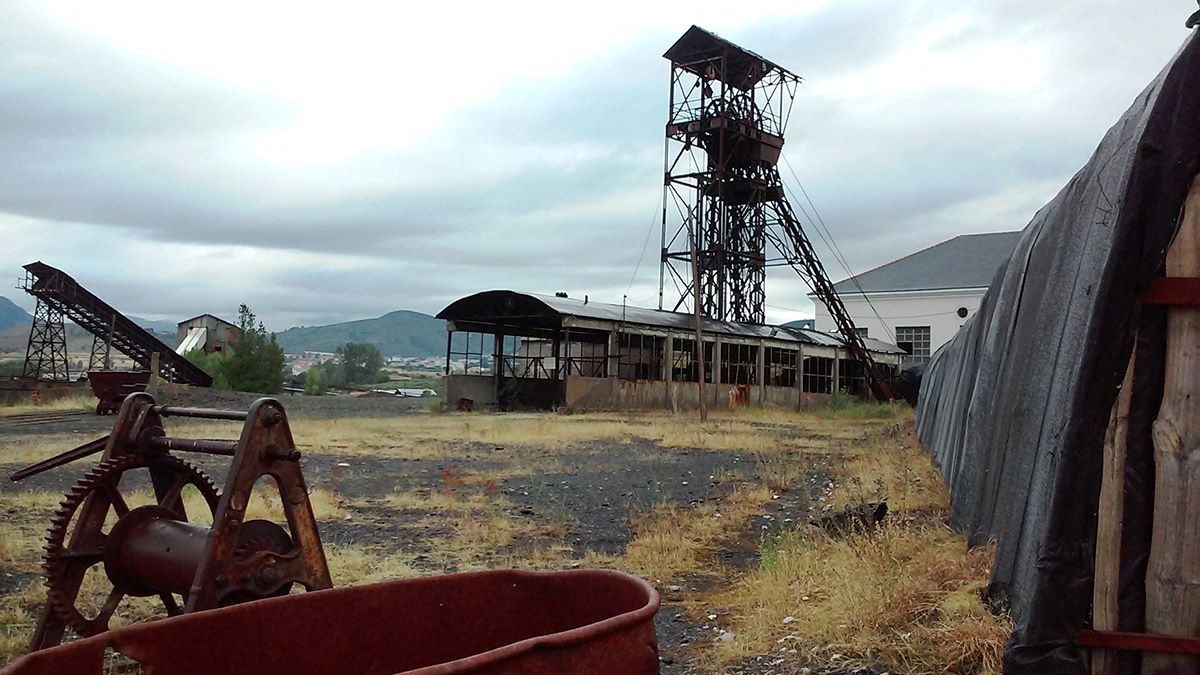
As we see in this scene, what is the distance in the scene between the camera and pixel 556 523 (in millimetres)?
8352

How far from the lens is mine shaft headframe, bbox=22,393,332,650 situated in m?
3.33

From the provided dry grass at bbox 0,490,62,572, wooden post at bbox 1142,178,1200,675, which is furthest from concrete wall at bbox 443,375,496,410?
wooden post at bbox 1142,178,1200,675

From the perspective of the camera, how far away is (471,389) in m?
29.7

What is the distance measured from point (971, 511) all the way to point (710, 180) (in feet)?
99.1

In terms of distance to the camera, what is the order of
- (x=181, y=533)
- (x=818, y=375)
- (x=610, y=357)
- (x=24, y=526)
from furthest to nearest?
(x=818, y=375) → (x=610, y=357) → (x=24, y=526) → (x=181, y=533)

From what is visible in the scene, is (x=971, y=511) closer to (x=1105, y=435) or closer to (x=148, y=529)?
(x=1105, y=435)

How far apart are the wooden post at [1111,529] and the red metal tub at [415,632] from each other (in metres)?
1.84

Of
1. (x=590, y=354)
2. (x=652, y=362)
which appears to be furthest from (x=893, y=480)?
(x=590, y=354)

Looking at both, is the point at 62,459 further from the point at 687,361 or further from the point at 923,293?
the point at 923,293

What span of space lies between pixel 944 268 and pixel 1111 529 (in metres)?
42.5

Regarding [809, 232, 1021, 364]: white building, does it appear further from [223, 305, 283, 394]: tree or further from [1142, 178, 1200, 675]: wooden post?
[1142, 178, 1200, 675]: wooden post

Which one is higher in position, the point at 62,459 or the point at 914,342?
the point at 914,342

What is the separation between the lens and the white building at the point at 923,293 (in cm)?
4044

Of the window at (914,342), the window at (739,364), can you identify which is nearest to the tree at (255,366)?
the window at (739,364)
